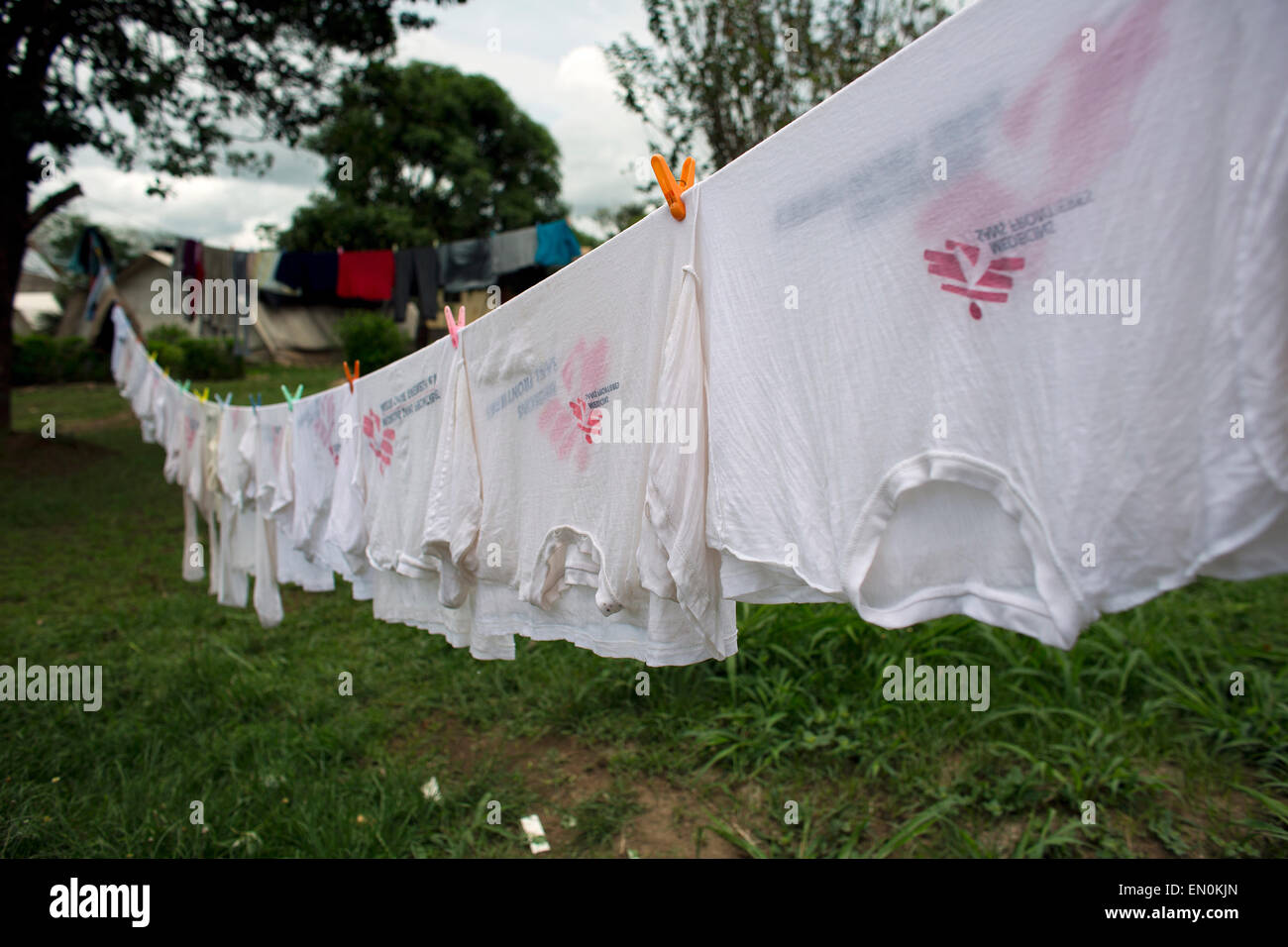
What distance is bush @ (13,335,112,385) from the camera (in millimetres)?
16750

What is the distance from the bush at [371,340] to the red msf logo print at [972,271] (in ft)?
41.9

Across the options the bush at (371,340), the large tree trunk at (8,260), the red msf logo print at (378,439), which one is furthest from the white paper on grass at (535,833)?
the bush at (371,340)

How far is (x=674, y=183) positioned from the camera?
152cm

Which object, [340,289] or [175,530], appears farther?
[340,289]

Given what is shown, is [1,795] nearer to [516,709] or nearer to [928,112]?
[516,709]

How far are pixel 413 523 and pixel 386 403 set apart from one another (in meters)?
0.51

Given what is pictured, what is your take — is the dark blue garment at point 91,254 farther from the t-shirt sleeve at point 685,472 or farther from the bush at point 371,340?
the t-shirt sleeve at point 685,472

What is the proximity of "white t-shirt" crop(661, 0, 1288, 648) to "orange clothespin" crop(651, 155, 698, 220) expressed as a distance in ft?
0.44

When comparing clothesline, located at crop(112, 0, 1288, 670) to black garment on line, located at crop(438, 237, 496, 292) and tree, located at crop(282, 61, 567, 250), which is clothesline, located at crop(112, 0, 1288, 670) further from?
tree, located at crop(282, 61, 567, 250)

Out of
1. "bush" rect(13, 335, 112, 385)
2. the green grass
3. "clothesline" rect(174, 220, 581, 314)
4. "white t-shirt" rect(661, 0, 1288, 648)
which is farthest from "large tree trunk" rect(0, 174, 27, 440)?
"white t-shirt" rect(661, 0, 1288, 648)

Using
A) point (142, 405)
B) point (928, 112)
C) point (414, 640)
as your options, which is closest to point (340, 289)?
point (142, 405)

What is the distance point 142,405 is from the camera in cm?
819

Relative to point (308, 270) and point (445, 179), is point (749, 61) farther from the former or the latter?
point (445, 179)

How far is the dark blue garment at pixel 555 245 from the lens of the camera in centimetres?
827
